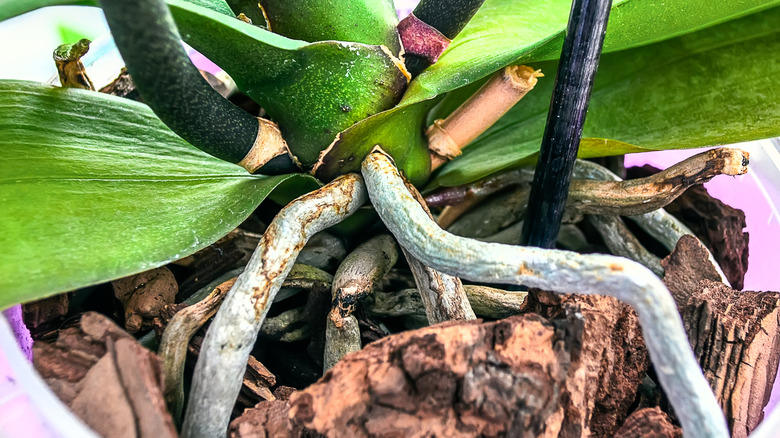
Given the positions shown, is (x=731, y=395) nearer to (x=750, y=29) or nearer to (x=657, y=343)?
(x=657, y=343)

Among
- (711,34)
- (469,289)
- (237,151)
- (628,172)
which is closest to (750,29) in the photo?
(711,34)

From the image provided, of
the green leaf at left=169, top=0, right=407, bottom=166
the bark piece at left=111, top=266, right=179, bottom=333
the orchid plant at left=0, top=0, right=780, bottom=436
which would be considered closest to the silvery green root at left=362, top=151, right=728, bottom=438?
the orchid plant at left=0, top=0, right=780, bottom=436

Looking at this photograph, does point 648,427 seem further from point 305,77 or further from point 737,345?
point 305,77

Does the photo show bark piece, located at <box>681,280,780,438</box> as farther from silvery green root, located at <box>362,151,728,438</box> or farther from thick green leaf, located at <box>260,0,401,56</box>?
thick green leaf, located at <box>260,0,401,56</box>

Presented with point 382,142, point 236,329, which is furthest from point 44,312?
point 382,142

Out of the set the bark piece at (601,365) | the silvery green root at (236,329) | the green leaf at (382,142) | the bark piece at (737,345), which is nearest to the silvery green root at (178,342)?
the silvery green root at (236,329)

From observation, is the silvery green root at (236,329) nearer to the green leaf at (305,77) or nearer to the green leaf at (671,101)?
the green leaf at (305,77)
